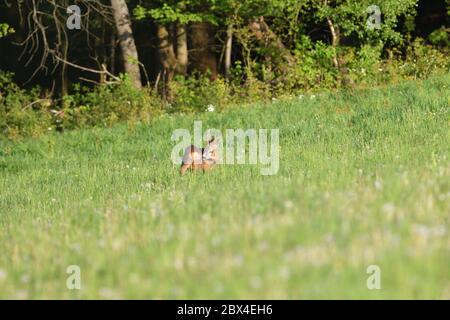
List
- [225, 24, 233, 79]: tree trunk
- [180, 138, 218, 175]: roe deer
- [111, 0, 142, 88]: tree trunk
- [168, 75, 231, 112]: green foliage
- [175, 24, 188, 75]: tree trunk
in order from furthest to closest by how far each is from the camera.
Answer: [175, 24, 188, 75]: tree trunk → [225, 24, 233, 79]: tree trunk → [111, 0, 142, 88]: tree trunk → [168, 75, 231, 112]: green foliage → [180, 138, 218, 175]: roe deer

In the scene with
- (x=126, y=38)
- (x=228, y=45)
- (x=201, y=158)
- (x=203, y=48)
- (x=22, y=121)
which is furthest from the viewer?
(x=203, y=48)

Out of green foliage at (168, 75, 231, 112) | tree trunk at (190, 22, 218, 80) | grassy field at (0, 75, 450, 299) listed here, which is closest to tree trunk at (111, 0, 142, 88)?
green foliage at (168, 75, 231, 112)

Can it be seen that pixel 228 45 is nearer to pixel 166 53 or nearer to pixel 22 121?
pixel 166 53

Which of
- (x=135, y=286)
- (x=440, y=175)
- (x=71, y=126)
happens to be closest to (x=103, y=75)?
(x=71, y=126)

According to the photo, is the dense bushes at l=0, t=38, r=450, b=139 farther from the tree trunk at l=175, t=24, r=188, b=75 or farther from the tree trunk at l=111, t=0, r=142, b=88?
the tree trunk at l=175, t=24, r=188, b=75

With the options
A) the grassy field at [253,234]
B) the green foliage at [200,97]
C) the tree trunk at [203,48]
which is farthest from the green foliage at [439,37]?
the grassy field at [253,234]

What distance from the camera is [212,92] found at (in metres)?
23.2

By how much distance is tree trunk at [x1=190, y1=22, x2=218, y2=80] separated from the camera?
31.0 m

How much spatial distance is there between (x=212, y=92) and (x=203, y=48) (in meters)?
8.14

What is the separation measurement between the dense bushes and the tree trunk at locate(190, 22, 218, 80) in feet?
17.0

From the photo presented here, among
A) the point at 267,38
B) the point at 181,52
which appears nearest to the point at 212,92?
the point at 267,38

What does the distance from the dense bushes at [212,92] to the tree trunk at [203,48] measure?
519 cm

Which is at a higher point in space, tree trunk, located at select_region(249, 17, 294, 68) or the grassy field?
tree trunk, located at select_region(249, 17, 294, 68)

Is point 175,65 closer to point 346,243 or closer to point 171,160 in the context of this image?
point 171,160
